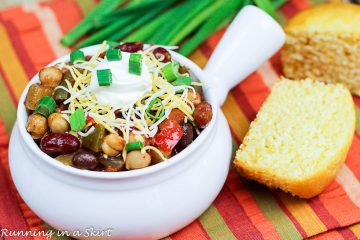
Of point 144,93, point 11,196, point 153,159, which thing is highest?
point 144,93

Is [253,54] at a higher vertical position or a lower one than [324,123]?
higher

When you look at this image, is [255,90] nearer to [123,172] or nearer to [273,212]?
[273,212]

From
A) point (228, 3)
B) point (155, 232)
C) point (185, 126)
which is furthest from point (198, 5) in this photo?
point (155, 232)

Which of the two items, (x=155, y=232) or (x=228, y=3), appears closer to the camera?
(x=155, y=232)

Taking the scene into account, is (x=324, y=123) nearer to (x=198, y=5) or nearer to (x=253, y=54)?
(x=253, y=54)

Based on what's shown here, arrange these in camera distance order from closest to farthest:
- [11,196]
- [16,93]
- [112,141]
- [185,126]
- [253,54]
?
[112,141] → [185,126] → [11,196] → [253,54] → [16,93]

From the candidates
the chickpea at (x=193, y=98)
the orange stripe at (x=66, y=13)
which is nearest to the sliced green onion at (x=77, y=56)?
the chickpea at (x=193, y=98)

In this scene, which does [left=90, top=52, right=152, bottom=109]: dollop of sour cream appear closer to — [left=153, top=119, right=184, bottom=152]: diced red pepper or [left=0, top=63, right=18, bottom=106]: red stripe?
[left=153, top=119, right=184, bottom=152]: diced red pepper
